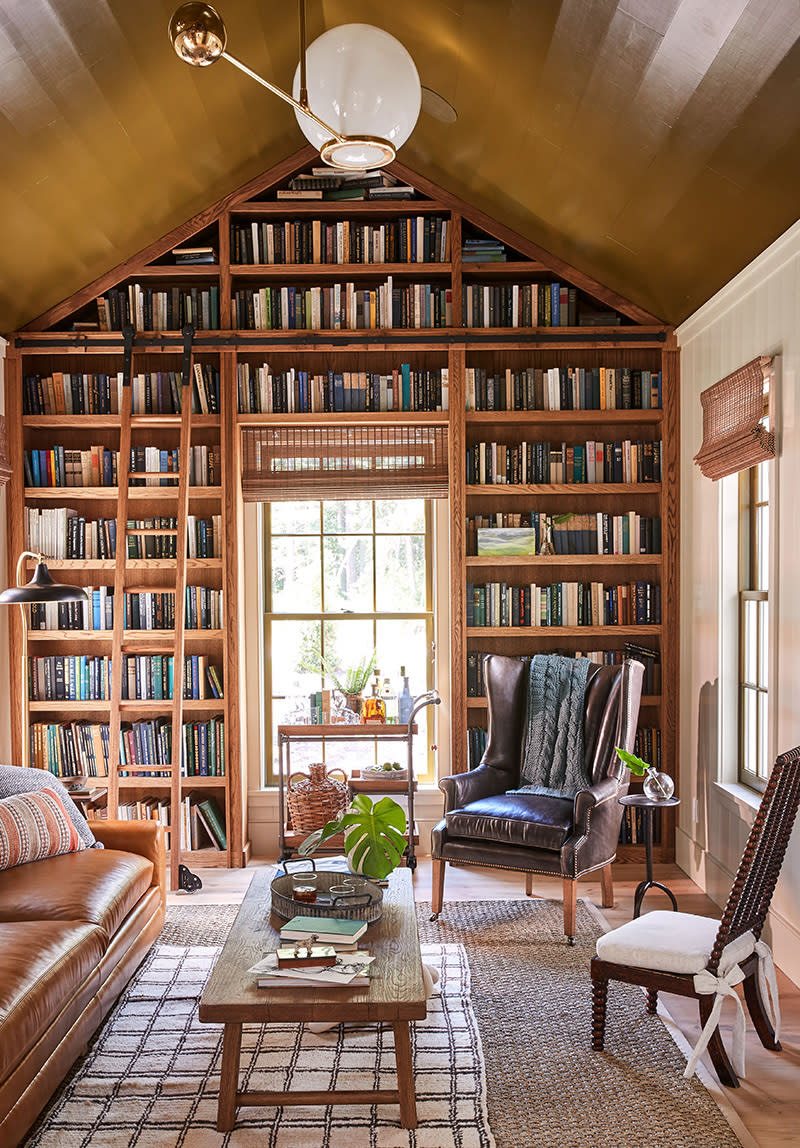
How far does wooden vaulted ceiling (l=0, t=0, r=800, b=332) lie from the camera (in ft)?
10.2

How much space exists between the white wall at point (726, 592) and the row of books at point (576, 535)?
22 centimetres

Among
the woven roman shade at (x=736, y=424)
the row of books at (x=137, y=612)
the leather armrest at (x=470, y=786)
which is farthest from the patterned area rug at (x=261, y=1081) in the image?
the woven roman shade at (x=736, y=424)

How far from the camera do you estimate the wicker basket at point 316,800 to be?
16.1 ft

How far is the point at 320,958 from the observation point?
2.68m

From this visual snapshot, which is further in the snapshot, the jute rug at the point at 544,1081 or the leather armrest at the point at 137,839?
the leather armrest at the point at 137,839

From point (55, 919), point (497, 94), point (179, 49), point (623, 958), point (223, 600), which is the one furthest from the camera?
point (223, 600)

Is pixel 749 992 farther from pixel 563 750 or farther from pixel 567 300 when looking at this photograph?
pixel 567 300

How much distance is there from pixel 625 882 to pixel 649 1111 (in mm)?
2124

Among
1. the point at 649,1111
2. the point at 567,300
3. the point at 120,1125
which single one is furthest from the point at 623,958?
the point at 567,300

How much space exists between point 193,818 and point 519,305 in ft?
10.4

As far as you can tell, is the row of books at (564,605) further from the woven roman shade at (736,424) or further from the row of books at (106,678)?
the row of books at (106,678)

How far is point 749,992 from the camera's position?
305 cm

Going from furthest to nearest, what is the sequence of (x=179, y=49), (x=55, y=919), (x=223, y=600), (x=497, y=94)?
1. (x=223, y=600)
2. (x=497, y=94)
3. (x=55, y=919)
4. (x=179, y=49)

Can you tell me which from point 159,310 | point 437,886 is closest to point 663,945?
point 437,886
